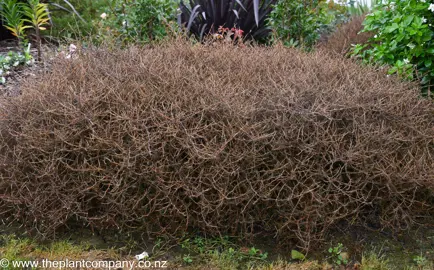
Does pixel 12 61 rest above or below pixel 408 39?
below

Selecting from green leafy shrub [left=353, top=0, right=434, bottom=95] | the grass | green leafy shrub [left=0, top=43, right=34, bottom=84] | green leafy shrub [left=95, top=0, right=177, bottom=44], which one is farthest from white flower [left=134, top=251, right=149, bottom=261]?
green leafy shrub [left=0, top=43, right=34, bottom=84]

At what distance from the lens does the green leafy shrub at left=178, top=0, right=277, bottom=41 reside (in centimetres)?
627

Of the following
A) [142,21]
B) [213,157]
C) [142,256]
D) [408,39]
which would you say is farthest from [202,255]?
[142,21]

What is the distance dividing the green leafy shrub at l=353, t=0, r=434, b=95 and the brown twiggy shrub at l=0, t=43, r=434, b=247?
2.86ft

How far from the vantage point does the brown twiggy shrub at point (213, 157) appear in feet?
9.95

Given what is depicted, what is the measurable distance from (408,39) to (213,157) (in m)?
2.21

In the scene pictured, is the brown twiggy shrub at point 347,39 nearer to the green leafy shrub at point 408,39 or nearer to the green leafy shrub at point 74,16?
the green leafy shrub at point 408,39

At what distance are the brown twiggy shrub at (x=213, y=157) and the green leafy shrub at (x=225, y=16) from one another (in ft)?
9.66

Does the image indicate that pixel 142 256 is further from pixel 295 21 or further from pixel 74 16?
pixel 74 16

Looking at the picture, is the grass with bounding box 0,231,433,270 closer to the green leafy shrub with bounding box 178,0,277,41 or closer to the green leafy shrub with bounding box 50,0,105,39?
the green leafy shrub with bounding box 178,0,277,41

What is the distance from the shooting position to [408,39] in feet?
13.9

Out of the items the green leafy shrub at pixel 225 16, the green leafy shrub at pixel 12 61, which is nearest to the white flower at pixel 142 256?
the green leafy shrub at pixel 12 61

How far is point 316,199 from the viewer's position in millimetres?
2961

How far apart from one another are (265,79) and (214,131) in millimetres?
732
